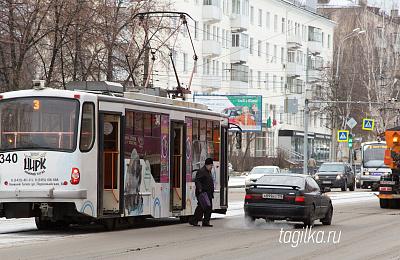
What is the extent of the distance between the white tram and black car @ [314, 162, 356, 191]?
26013 millimetres

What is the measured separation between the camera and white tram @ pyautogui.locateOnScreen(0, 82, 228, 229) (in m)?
15.8

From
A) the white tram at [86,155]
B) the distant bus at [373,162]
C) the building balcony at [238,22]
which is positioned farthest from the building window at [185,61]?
the white tram at [86,155]

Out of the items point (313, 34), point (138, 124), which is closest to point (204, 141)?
point (138, 124)

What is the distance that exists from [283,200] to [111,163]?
4.15m

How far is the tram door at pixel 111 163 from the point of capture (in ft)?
54.9

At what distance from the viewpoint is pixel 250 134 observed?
69.4 m

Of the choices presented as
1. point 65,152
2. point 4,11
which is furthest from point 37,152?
point 4,11

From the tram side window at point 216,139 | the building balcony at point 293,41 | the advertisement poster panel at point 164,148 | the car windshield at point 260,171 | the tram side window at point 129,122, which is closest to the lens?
the tram side window at point 129,122

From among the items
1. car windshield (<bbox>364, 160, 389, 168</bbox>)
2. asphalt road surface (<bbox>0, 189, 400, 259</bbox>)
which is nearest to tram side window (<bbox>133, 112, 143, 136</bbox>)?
asphalt road surface (<bbox>0, 189, 400, 259</bbox>)

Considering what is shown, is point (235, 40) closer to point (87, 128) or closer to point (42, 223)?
point (42, 223)

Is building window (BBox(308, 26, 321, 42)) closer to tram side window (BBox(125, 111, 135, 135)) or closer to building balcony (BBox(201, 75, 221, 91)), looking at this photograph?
building balcony (BBox(201, 75, 221, 91))

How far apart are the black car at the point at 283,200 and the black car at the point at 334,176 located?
2467 cm

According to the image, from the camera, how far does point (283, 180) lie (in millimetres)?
18969

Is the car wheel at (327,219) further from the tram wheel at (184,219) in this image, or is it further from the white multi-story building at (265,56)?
the white multi-story building at (265,56)
